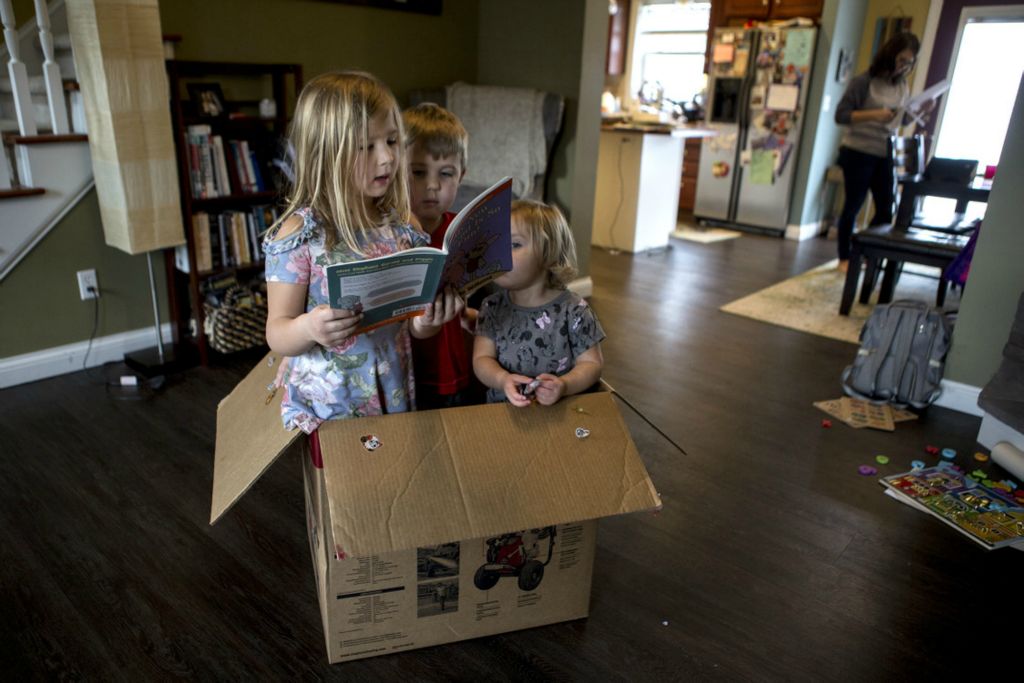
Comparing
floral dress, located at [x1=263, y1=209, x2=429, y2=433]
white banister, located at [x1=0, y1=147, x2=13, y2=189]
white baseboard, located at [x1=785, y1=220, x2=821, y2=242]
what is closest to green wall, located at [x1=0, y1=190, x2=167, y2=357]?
white banister, located at [x1=0, y1=147, x2=13, y2=189]

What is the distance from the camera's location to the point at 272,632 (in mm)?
1642

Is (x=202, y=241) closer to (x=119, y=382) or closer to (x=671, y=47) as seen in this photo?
(x=119, y=382)

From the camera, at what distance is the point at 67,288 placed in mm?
2867

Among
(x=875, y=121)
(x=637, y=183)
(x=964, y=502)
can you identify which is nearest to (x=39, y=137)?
(x=964, y=502)

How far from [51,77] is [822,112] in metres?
5.08

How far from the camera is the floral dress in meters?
1.32

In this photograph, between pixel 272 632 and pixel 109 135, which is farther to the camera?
pixel 109 135

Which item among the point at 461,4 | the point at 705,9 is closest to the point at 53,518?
the point at 461,4

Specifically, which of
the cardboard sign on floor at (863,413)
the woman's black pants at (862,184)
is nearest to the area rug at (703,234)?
the woman's black pants at (862,184)

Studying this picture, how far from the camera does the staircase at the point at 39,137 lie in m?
2.58

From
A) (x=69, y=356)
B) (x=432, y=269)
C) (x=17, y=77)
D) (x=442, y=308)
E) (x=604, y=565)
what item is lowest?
(x=604, y=565)

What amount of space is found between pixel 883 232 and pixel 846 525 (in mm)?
2130

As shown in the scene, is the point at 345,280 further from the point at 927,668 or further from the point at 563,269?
the point at 927,668

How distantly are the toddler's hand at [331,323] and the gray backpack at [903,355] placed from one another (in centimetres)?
243
